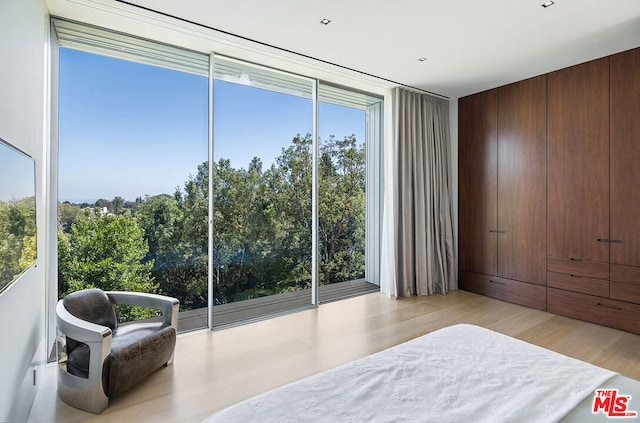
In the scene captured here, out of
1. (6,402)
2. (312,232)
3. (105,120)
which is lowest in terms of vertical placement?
(6,402)

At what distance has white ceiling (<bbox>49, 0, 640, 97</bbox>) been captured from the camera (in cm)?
251

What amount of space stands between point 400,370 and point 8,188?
1.86m

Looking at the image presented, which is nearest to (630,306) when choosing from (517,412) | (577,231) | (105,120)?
(577,231)

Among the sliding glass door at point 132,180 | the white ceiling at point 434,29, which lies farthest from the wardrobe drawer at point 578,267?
the sliding glass door at point 132,180

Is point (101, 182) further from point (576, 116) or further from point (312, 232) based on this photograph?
point (576, 116)

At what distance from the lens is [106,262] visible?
3.49m

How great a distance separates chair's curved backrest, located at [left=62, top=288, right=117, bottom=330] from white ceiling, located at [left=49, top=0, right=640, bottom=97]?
2226 millimetres

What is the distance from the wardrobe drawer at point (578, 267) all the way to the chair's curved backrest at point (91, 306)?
14.8ft

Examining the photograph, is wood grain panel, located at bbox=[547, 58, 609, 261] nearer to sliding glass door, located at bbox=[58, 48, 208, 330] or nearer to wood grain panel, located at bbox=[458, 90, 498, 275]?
wood grain panel, located at bbox=[458, 90, 498, 275]

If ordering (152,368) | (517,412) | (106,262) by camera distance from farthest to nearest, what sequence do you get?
1. (106,262)
2. (152,368)
3. (517,412)

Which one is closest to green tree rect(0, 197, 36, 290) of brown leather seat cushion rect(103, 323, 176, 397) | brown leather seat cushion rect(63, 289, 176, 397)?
brown leather seat cushion rect(63, 289, 176, 397)

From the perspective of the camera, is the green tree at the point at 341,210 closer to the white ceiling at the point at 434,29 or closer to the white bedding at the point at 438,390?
the white ceiling at the point at 434,29

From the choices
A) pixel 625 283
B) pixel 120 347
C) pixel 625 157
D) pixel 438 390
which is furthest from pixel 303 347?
pixel 625 157

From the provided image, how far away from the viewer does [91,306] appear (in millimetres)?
2396
